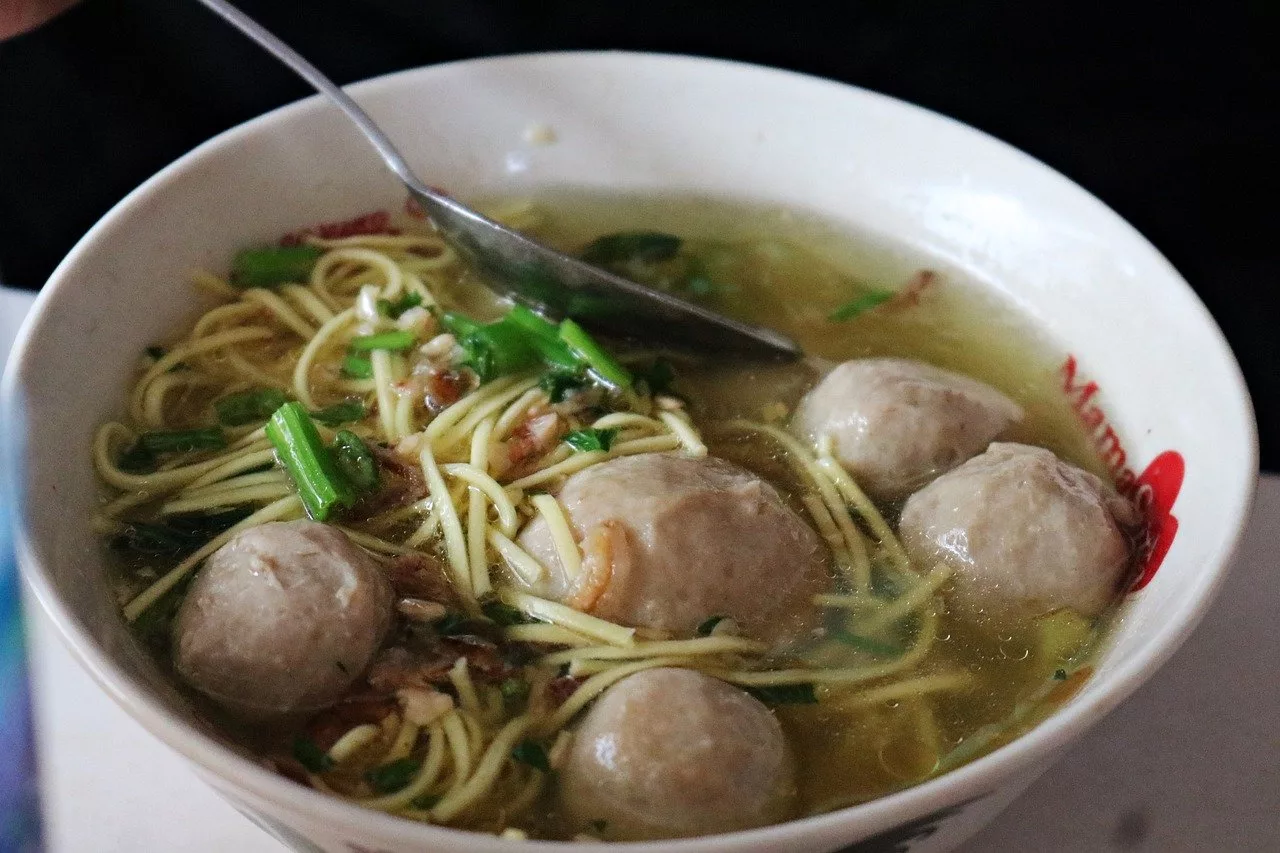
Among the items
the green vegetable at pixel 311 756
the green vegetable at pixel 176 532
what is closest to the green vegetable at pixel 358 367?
the green vegetable at pixel 176 532

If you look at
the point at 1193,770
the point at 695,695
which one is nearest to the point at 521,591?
the point at 695,695

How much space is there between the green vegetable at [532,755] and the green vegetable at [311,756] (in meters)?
0.23

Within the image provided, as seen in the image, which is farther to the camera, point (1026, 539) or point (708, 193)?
point (708, 193)

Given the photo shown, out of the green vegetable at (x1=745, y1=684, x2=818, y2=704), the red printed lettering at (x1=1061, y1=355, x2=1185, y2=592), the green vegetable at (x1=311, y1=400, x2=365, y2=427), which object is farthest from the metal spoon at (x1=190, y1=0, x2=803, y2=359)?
the green vegetable at (x1=745, y1=684, x2=818, y2=704)

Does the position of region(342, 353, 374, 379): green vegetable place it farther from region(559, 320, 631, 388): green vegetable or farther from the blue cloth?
the blue cloth

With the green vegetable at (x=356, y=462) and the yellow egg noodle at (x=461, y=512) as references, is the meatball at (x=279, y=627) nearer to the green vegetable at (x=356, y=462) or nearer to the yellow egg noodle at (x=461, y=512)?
the yellow egg noodle at (x=461, y=512)

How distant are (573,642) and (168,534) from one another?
0.64 meters

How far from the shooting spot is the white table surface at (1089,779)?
4.77 feet

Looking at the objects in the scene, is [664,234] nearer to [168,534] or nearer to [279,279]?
[279,279]

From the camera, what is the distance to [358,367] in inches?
76.0

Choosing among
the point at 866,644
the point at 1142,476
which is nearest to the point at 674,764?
the point at 866,644

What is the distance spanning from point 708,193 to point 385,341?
862 millimetres

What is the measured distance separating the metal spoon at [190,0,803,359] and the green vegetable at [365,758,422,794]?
95cm

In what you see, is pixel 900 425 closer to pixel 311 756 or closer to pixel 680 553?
pixel 680 553
